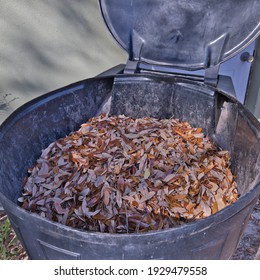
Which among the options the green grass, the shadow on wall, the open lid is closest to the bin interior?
the open lid

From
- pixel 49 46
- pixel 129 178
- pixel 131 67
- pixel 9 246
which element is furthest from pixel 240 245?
pixel 49 46

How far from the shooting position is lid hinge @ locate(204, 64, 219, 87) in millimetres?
1672

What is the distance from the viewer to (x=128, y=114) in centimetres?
192

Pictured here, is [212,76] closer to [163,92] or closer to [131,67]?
[163,92]

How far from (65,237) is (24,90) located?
5.74ft

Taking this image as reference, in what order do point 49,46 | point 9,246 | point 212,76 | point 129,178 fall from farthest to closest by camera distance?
point 49,46 < point 9,246 < point 212,76 < point 129,178

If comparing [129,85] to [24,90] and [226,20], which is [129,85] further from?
[24,90]

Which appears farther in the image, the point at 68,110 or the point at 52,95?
the point at 68,110

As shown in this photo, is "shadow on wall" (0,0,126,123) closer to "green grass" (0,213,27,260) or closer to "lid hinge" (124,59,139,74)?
"lid hinge" (124,59,139,74)

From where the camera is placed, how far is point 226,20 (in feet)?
5.43

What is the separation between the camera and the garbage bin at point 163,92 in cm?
140

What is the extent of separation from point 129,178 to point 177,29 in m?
0.90

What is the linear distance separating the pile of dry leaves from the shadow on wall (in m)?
0.71
